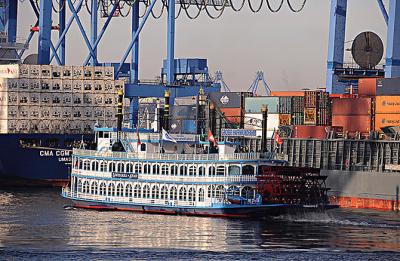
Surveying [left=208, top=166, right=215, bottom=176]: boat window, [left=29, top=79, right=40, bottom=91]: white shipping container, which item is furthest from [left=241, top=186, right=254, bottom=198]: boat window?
[left=29, top=79, right=40, bottom=91]: white shipping container

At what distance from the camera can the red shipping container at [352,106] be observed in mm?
95812

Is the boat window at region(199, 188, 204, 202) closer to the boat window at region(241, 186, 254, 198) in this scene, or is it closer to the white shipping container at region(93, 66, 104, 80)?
the boat window at region(241, 186, 254, 198)

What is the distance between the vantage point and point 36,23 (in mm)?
147000

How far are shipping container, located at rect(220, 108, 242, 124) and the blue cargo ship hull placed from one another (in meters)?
16.4

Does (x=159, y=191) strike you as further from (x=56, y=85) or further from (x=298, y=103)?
(x=56, y=85)

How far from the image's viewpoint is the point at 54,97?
12019 cm

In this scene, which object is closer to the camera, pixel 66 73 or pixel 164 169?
pixel 164 169

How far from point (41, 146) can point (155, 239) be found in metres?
49.0

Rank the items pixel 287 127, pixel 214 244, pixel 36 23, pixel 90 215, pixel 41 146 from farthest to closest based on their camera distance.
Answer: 1. pixel 36 23
2. pixel 41 146
3. pixel 287 127
4. pixel 90 215
5. pixel 214 244

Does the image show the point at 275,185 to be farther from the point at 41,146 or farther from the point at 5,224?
the point at 41,146

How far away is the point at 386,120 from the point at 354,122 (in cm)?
404

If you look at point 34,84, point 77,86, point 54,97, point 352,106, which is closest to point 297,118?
point 352,106

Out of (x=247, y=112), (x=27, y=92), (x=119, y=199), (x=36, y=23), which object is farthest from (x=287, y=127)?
(x=36, y=23)

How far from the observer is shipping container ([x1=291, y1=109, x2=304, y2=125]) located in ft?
334
